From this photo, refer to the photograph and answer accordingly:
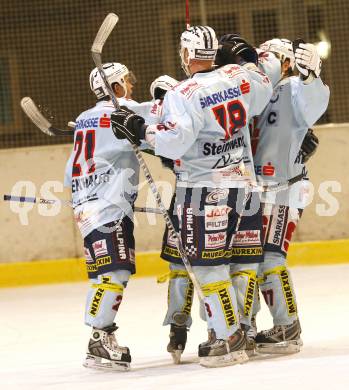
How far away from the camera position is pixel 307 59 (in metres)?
4.68

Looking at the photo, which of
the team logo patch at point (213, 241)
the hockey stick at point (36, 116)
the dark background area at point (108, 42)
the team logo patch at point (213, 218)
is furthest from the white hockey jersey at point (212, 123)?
the dark background area at point (108, 42)

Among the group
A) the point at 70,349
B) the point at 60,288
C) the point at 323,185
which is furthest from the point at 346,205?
the point at 70,349

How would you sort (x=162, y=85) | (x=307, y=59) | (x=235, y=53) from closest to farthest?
(x=307, y=59)
(x=235, y=53)
(x=162, y=85)

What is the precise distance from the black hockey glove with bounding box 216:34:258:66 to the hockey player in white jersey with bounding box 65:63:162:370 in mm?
393

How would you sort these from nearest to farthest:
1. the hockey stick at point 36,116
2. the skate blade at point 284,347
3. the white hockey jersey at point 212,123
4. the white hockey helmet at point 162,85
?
1. the white hockey jersey at point 212,123
2. the skate blade at point 284,347
3. the white hockey helmet at point 162,85
4. the hockey stick at point 36,116

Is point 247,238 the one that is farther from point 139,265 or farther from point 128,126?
point 139,265

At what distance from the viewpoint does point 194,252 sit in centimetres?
463

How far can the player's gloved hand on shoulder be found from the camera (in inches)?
184

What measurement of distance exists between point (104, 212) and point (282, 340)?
997 mm

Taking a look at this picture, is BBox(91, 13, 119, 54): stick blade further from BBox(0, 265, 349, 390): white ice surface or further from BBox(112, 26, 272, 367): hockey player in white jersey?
BBox(0, 265, 349, 390): white ice surface

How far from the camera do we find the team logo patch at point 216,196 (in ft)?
15.2

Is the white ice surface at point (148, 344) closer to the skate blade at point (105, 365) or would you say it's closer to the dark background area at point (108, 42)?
the skate blade at point (105, 365)

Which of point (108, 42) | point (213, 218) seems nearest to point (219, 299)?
point (213, 218)

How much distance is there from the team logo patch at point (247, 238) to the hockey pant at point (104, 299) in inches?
20.7
